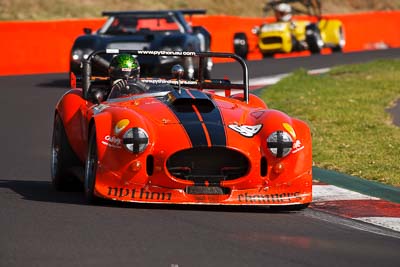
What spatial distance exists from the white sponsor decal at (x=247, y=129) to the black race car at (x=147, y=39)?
32.7ft

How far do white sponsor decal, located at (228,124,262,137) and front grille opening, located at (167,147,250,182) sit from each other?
18 cm

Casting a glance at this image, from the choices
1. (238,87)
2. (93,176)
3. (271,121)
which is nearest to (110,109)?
(93,176)

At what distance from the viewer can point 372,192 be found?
9555 millimetres

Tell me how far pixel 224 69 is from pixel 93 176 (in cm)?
1872

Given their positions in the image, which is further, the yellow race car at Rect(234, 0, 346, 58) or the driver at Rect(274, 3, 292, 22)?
the driver at Rect(274, 3, 292, 22)

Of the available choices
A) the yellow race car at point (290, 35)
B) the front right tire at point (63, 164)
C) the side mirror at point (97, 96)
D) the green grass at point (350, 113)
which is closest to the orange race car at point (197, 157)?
the front right tire at point (63, 164)

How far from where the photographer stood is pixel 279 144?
8266mm

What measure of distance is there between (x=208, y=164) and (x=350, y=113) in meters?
7.88

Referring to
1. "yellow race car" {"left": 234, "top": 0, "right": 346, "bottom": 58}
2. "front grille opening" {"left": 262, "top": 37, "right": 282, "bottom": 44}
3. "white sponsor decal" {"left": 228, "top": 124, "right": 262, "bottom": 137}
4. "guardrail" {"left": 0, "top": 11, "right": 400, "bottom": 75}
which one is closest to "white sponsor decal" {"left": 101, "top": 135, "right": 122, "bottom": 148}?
"white sponsor decal" {"left": 228, "top": 124, "right": 262, "bottom": 137}

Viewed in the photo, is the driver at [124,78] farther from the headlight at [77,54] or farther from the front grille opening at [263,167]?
the headlight at [77,54]

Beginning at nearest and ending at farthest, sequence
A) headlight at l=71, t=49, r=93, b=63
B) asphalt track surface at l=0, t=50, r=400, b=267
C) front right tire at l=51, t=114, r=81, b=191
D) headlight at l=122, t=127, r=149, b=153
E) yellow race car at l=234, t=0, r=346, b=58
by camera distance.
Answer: asphalt track surface at l=0, t=50, r=400, b=267, headlight at l=122, t=127, r=149, b=153, front right tire at l=51, t=114, r=81, b=191, headlight at l=71, t=49, r=93, b=63, yellow race car at l=234, t=0, r=346, b=58

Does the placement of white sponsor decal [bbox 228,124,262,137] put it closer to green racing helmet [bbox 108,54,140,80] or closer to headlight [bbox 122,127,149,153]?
headlight [bbox 122,127,149,153]

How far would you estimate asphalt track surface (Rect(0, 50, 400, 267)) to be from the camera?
640 cm

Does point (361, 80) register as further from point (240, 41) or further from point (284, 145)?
point (284, 145)
